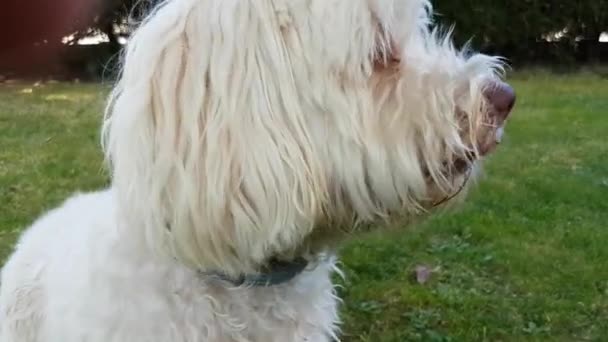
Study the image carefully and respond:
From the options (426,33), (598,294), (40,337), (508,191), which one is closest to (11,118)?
(508,191)

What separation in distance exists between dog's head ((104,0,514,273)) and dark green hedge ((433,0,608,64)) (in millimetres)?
11639

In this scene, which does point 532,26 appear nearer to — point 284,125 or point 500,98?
point 500,98

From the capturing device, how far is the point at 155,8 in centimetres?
231

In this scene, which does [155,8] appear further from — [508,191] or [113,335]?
[508,191]

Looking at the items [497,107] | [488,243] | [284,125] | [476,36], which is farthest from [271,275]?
[476,36]

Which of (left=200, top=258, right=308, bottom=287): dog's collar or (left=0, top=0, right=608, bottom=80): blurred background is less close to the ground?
(left=200, top=258, right=308, bottom=287): dog's collar

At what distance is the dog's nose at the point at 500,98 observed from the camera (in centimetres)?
215

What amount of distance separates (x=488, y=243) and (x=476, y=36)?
9071 millimetres

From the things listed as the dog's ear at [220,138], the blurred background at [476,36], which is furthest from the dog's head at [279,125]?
the blurred background at [476,36]

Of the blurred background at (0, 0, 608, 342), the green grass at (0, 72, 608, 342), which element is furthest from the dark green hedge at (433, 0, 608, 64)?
the green grass at (0, 72, 608, 342)

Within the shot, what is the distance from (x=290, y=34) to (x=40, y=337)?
3.60 ft

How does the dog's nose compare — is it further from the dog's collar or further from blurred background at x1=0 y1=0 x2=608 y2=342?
the dog's collar

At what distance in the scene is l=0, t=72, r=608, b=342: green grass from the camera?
4336 millimetres

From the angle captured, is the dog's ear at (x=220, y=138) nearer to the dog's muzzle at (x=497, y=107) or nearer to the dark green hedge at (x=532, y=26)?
the dog's muzzle at (x=497, y=107)
